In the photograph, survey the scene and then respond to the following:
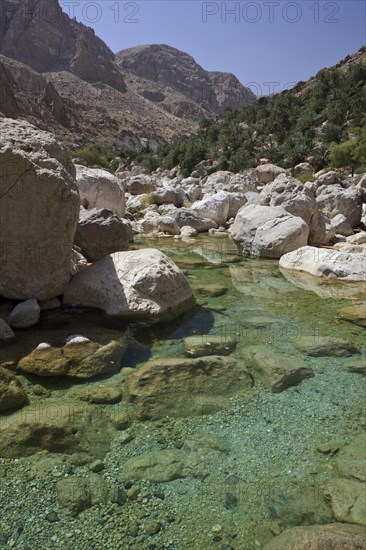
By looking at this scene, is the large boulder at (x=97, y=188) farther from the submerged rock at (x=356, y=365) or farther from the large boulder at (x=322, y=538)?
the large boulder at (x=322, y=538)

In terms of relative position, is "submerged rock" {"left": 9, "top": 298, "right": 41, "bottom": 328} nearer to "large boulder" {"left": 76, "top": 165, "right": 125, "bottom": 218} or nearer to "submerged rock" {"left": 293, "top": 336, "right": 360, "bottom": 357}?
"submerged rock" {"left": 293, "top": 336, "right": 360, "bottom": 357}

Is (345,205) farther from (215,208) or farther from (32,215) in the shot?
(32,215)

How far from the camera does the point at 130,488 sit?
2863 mm

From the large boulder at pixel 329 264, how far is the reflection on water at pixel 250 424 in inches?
37.1

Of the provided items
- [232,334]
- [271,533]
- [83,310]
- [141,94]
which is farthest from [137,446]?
[141,94]

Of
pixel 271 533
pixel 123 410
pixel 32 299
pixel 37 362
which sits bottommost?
pixel 271 533

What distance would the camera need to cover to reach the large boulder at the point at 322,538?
222 centimetres

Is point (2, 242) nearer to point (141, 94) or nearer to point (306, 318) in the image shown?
point (306, 318)

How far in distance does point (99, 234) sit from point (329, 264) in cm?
447

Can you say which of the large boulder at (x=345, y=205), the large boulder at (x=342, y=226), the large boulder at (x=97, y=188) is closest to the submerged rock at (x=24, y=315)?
the large boulder at (x=97, y=188)

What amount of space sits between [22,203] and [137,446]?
3.44 m

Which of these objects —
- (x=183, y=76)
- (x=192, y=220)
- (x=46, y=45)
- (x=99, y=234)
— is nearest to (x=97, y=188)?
(x=99, y=234)

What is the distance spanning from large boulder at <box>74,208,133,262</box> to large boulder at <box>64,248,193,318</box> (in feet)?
4.17

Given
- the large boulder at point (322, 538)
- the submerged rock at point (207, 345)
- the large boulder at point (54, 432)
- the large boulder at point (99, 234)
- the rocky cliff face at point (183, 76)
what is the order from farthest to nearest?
the rocky cliff face at point (183, 76) < the large boulder at point (99, 234) < the submerged rock at point (207, 345) < the large boulder at point (54, 432) < the large boulder at point (322, 538)
